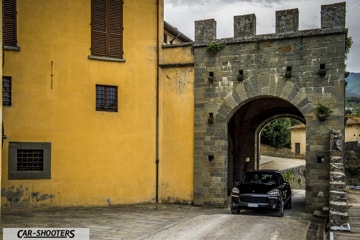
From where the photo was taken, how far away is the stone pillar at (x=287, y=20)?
15.3m

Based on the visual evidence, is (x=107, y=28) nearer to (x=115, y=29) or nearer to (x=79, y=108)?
(x=115, y=29)

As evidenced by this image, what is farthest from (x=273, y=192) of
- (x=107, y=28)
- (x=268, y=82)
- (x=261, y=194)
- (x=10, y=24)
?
(x=10, y=24)

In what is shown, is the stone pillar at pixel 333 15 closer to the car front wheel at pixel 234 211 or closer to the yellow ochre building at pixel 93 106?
the yellow ochre building at pixel 93 106

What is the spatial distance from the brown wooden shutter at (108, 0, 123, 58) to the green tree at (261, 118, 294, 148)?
27.8 metres

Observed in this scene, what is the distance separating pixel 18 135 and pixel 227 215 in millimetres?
7786

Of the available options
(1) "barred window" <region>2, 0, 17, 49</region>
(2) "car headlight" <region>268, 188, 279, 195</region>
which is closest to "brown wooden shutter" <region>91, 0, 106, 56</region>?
(1) "barred window" <region>2, 0, 17, 49</region>

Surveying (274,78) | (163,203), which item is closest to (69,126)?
(163,203)

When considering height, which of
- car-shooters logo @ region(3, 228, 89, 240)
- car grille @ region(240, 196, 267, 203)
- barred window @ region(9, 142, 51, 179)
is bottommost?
car-shooters logo @ region(3, 228, 89, 240)

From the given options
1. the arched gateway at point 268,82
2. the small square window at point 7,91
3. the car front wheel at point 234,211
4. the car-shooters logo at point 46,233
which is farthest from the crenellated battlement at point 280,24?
the car-shooters logo at point 46,233

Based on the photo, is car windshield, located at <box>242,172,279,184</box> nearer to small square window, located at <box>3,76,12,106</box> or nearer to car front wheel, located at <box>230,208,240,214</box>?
car front wheel, located at <box>230,208,240,214</box>

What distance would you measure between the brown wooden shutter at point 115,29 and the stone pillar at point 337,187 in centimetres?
855

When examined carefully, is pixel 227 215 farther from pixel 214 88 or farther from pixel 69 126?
pixel 69 126

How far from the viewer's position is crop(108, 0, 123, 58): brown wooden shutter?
16.5 m

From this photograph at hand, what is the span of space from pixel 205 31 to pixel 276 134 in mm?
27813
